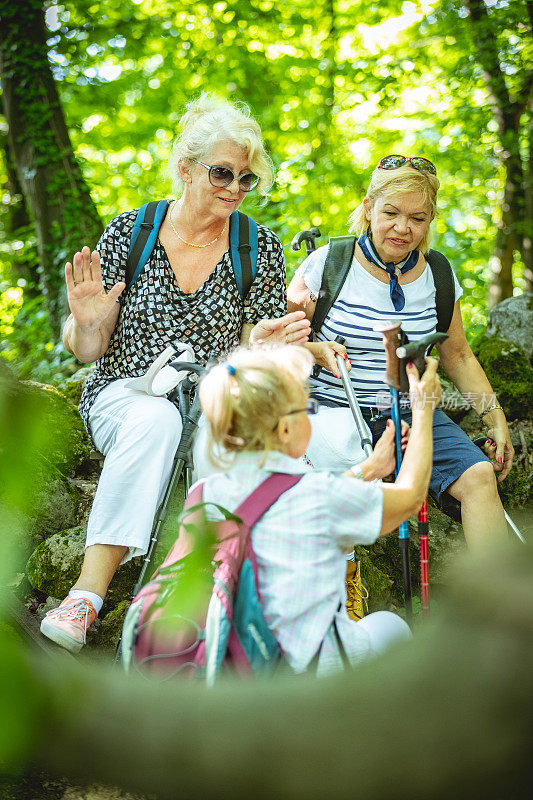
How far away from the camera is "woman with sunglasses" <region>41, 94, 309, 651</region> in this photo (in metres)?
3.01

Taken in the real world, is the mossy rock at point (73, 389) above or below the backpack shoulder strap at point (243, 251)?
below

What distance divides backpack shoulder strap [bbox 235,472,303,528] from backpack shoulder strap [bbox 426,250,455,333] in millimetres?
2120

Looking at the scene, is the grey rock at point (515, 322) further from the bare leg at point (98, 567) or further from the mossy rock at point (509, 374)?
the bare leg at point (98, 567)

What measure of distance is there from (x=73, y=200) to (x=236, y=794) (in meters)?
6.56

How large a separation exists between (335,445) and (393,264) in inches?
42.6

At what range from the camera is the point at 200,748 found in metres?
0.86

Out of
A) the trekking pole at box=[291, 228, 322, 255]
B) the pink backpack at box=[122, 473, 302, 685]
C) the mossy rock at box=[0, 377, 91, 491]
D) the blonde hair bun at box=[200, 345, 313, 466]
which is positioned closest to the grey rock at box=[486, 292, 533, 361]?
the trekking pole at box=[291, 228, 322, 255]

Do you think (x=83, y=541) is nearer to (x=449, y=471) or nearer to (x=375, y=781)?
(x=449, y=471)

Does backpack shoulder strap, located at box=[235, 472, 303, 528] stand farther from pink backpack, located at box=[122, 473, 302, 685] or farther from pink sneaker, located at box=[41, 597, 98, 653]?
pink sneaker, located at box=[41, 597, 98, 653]

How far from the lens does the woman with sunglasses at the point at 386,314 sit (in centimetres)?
342

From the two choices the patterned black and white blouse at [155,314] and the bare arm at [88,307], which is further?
the patterned black and white blouse at [155,314]

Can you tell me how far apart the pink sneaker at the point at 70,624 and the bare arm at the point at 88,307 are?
1.22 metres

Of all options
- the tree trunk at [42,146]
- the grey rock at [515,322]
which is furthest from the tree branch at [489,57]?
the tree trunk at [42,146]

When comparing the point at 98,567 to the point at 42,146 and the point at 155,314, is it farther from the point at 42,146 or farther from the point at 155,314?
the point at 42,146
